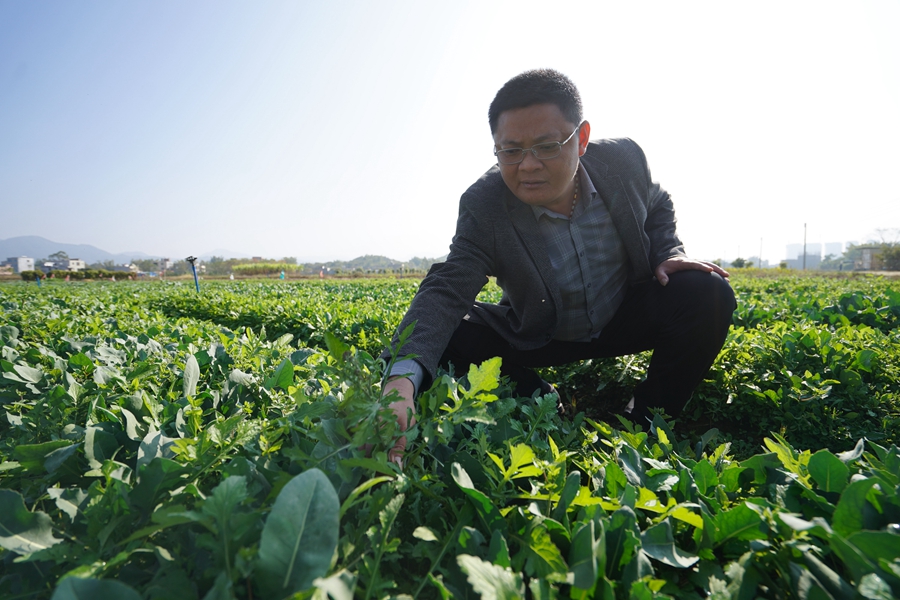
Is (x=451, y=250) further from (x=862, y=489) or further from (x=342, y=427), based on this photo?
(x=862, y=489)

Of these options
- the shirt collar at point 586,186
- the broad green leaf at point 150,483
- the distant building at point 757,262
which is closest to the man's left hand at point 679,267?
the shirt collar at point 586,186

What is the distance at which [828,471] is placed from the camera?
41.1 inches

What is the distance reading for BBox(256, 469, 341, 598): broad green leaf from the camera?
26.2 inches

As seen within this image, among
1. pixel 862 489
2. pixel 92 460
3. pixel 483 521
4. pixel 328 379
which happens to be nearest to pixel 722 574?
pixel 862 489

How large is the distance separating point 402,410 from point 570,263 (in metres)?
1.77

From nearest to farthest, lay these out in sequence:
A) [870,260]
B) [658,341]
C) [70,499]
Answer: [70,499] < [658,341] < [870,260]

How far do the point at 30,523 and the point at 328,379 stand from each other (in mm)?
978

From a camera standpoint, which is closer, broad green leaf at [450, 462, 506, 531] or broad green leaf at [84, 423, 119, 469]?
broad green leaf at [450, 462, 506, 531]

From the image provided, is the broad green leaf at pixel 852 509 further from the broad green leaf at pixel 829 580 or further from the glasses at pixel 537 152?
the glasses at pixel 537 152

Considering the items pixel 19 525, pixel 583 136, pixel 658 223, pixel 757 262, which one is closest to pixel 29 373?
pixel 19 525

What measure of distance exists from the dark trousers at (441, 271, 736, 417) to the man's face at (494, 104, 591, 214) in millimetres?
954

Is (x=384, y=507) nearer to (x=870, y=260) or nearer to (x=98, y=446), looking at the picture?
(x=98, y=446)

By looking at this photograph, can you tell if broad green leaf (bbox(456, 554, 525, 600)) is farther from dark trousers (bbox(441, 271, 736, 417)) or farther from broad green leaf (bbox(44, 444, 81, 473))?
dark trousers (bbox(441, 271, 736, 417))

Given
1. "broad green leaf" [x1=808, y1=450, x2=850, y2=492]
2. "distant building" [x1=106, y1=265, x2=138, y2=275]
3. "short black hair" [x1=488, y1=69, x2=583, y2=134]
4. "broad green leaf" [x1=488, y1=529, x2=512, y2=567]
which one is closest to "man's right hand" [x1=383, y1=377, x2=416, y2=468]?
"broad green leaf" [x1=488, y1=529, x2=512, y2=567]
